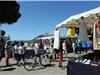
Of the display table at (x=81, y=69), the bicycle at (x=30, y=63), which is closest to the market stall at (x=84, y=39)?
the display table at (x=81, y=69)

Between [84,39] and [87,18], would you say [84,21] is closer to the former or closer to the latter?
[87,18]

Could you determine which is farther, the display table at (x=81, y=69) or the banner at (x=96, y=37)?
the banner at (x=96, y=37)

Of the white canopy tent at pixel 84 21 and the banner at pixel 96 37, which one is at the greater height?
the white canopy tent at pixel 84 21

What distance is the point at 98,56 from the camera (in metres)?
11.7

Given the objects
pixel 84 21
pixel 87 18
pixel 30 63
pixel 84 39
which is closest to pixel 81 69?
pixel 87 18

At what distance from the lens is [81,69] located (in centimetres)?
932

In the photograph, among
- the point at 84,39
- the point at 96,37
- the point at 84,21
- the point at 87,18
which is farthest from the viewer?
the point at 84,39

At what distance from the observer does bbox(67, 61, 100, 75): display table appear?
345 inches

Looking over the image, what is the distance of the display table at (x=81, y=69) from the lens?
8.76 meters

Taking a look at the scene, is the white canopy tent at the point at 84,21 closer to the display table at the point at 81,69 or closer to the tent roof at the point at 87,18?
the tent roof at the point at 87,18

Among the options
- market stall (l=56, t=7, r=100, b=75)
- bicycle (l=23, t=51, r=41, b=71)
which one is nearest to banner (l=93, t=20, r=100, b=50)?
market stall (l=56, t=7, r=100, b=75)

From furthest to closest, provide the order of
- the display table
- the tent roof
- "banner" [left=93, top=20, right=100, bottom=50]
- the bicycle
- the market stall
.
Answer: the bicycle
the tent roof
"banner" [left=93, top=20, right=100, bottom=50]
the market stall
the display table

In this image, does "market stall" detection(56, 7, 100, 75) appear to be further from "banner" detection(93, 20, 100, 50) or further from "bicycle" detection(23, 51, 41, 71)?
"bicycle" detection(23, 51, 41, 71)

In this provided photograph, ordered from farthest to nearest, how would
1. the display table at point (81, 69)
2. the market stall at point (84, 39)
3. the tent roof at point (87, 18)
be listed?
the tent roof at point (87, 18)
the market stall at point (84, 39)
the display table at point (81, 69)
